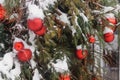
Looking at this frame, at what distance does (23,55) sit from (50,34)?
0.16 metres

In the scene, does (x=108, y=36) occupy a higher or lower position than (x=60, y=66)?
higher

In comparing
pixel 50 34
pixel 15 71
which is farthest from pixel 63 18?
pixel 15 71

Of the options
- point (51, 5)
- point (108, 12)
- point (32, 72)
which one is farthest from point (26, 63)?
point (108, 12)

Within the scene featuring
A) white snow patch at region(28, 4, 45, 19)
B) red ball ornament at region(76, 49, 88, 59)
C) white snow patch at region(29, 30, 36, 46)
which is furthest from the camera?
red ball ornament at region(76, 49, 88, 59)

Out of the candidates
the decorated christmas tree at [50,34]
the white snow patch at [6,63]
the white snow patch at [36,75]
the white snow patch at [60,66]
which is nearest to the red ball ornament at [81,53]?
the decorated christmas tree at [50,34]

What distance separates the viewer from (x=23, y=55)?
159 cm

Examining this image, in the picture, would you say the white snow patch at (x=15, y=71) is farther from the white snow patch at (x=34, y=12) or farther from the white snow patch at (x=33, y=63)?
the white snow patch at (x=34, y=12)

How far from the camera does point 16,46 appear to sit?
62.9 inches

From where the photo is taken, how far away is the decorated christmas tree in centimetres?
156

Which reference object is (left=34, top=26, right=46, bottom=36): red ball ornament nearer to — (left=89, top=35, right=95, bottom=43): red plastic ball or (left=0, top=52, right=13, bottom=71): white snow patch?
(left=0, top=52, right=13, bottom=71): white snow patch

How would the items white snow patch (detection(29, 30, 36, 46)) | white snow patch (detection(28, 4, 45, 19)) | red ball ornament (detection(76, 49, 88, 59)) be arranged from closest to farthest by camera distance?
white snow patch (detection(28, 4, 45, 19))
white snow patch (detection(29, 30, 36, 46))
red ball ornament (detection(76, 49, 88, 59))

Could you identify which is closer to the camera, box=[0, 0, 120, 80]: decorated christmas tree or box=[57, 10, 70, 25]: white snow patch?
box=[0, 0, 120, 80]: decorated christmas tree

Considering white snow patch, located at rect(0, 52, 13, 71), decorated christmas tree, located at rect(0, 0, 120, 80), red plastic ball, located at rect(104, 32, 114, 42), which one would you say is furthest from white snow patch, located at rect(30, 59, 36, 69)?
red plastic ball, located at rect(104, 32, 114, 42)

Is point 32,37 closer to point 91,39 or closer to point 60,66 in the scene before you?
point 60,66
